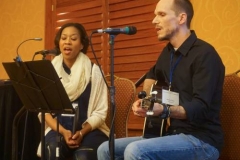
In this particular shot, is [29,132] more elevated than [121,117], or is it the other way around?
[121,117]

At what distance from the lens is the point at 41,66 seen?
1848 millimetres

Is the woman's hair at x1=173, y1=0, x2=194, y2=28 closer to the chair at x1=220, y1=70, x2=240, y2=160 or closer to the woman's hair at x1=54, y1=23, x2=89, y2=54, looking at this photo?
the chair at x1=220, y1=70, x2=240, y2=160

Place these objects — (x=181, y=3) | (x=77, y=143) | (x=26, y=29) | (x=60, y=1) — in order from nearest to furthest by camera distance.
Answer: (x=181, y=3) < (x=77, y=143) < (x=60, y=1) < (x=26, y=29)

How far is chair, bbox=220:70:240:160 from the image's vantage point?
2.05m

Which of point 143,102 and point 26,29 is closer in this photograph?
point 143,102

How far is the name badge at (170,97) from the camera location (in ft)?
5.55

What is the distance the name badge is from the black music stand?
50cm

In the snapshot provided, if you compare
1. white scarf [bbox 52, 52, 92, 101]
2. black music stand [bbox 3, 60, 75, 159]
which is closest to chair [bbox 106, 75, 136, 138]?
white scarf [bbox 52, 52, 92, 101]

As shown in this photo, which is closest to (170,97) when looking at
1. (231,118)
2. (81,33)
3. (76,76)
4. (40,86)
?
(231,118)

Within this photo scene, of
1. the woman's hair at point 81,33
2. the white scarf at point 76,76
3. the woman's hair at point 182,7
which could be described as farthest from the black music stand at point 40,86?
the woman's hair at point 182,7

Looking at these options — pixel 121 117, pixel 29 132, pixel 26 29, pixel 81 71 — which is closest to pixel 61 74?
pixel 81 71

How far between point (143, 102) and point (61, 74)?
99 centimetres

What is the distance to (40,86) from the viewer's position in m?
1.93

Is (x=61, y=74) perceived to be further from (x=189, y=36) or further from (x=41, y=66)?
(x=189, y=36)
